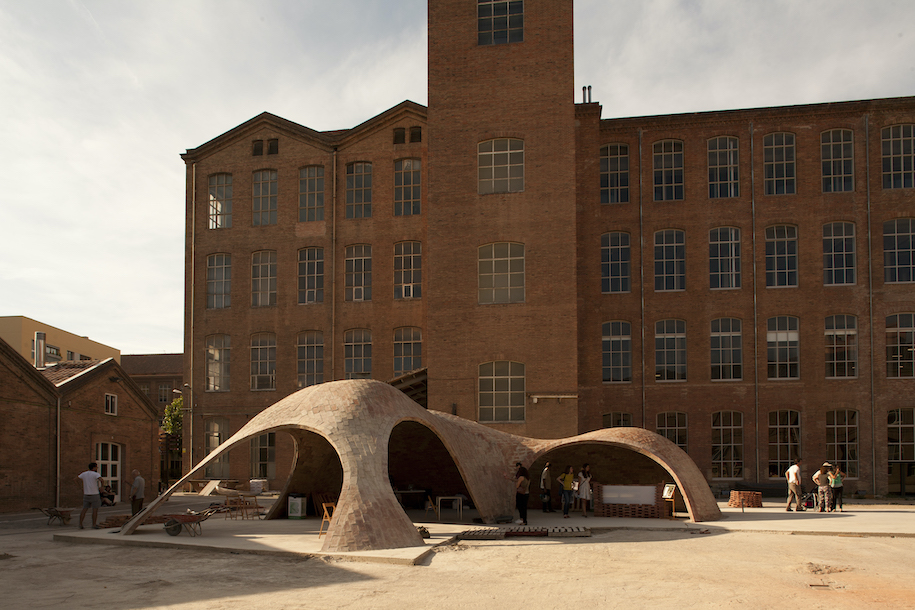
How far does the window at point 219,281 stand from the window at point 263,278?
4.11 feet

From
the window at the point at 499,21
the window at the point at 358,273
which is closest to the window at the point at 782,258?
the window at the point at 499,21

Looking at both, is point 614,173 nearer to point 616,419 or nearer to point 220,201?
point 616,419

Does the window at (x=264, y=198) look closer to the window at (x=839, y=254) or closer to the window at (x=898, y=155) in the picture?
the window at (x=839, y=254)

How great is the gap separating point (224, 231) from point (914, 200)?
31.0 meters

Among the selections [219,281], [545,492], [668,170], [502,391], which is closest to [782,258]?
[668,170]

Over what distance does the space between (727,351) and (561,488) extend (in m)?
15.7

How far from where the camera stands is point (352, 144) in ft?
124

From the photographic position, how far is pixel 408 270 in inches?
1438

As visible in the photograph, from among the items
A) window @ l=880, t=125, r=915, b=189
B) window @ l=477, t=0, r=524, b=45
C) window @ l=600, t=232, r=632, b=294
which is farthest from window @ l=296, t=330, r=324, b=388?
window @ l=880, t=125, r=915, b=189

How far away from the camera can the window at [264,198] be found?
127 feet

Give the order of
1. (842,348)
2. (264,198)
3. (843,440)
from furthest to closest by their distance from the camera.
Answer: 1. (264,198)
2. (842,348)
3. (843,440)

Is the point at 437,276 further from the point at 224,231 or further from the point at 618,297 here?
the point at 224,231

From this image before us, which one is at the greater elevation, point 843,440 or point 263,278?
point 263,278

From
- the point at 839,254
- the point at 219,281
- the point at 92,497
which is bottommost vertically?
the point at 92,497
